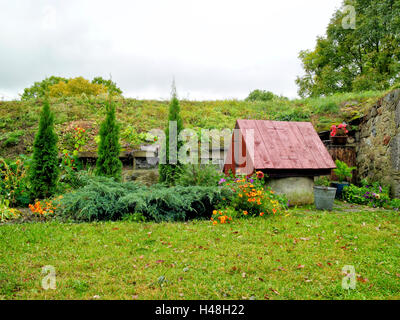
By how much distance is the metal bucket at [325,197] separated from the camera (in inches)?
227

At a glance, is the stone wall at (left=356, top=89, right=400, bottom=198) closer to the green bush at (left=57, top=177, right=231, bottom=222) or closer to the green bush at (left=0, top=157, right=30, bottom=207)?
the green bush at (left=57, top=177, right=231, bottom=222)

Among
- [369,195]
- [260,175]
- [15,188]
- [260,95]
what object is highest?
[260,95]

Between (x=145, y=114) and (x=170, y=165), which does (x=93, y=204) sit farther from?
(x=145, y=114)

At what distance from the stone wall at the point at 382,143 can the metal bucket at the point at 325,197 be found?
1.92 m

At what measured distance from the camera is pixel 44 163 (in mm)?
5918

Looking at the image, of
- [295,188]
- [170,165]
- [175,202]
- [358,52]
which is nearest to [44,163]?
[170,165]

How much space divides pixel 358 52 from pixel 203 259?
804 inches

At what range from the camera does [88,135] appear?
29.8 ft

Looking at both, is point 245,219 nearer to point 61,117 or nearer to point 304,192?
point 304,192

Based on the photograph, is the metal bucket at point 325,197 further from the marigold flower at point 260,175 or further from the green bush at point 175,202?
the green bush at point 175,202

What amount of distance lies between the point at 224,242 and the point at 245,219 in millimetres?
1248

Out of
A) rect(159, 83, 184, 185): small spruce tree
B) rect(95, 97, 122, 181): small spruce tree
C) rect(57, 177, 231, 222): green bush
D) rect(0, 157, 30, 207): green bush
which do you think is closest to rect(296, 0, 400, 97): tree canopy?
rect(159, 83, 184, 185): small spruce tree

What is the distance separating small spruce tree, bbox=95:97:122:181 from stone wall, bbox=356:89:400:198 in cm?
684

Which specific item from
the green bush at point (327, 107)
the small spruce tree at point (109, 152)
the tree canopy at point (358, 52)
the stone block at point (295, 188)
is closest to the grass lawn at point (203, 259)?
the stone block at point (295, 188)
